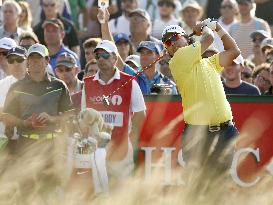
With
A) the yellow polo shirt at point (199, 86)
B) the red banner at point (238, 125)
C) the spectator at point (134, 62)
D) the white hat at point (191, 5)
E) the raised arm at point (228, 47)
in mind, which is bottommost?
the red banner at point (238, 125)

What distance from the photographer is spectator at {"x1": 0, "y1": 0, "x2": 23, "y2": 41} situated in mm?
13164

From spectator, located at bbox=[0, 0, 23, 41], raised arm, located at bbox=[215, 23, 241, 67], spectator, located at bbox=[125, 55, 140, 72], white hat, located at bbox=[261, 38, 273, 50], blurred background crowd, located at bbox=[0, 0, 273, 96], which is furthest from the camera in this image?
Result: spectator, located at bbox=[0, 0, 23, 41]

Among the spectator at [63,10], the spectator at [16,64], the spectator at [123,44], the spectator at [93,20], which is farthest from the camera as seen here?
the spectator at [93,20]

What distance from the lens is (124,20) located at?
14258 mm

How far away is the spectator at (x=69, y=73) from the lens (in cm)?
1107

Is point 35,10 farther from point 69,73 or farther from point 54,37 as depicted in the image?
point 69,73

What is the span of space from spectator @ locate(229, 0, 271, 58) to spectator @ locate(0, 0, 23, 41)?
10.2 feet

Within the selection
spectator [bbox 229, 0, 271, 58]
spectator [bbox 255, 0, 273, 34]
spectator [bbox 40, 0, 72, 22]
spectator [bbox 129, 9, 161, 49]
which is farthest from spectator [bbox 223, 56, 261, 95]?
spectator [bbox 40, 0, 72, 22]

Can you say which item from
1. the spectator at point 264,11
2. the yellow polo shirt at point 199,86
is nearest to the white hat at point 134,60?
the yellow polo shirt at point 199,86

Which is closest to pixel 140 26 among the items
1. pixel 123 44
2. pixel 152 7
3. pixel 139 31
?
pixel 139 31

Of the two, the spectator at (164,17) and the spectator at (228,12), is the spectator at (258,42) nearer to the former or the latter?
the spectator at (228,12)

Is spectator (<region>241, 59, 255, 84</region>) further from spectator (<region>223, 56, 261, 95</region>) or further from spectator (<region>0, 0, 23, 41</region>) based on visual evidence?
spectator (<region>0, 0, 23, 41</region>)

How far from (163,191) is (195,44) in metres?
1.79

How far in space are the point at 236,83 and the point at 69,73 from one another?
76.9 inches
